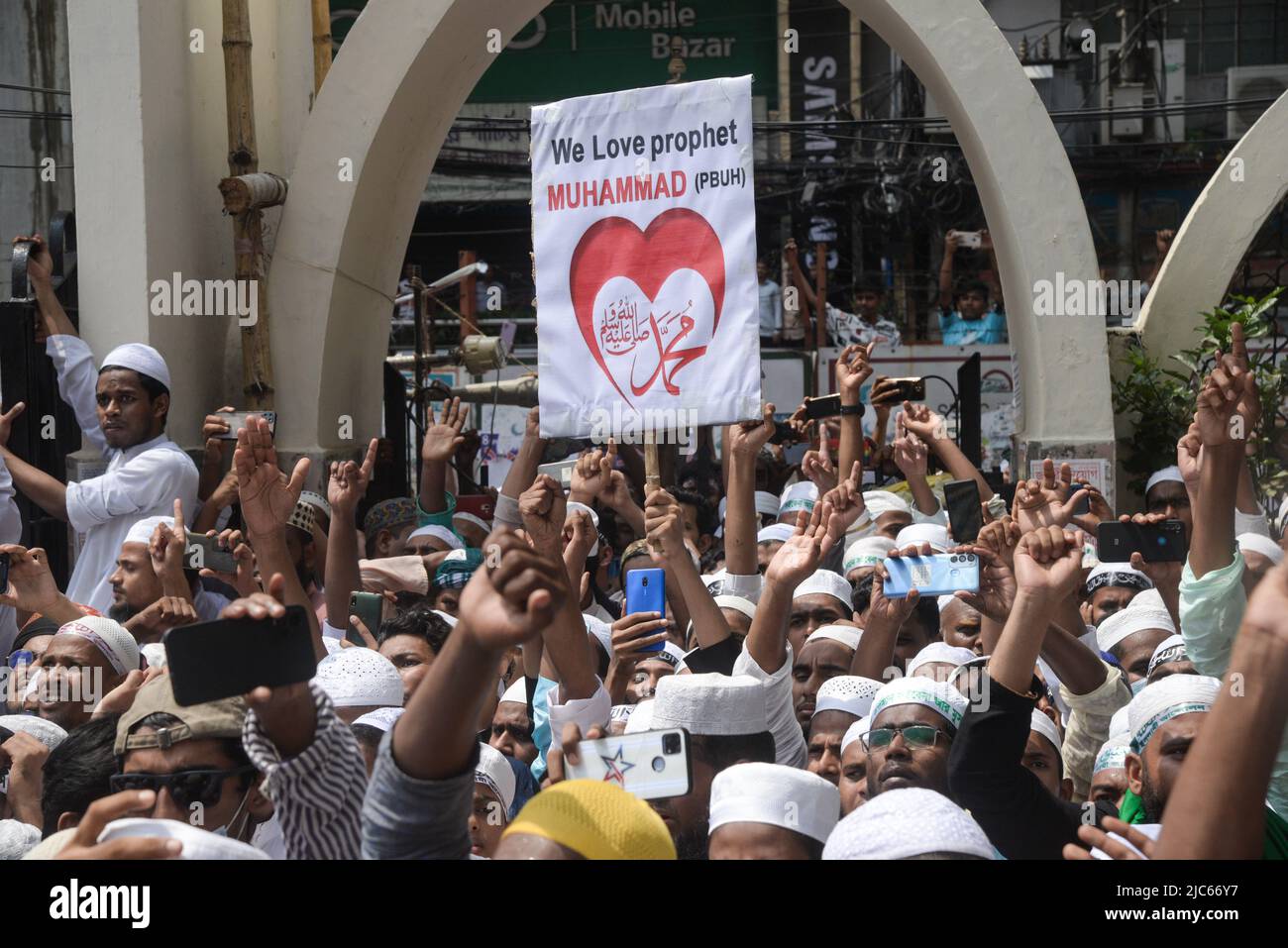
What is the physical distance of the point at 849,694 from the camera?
4.22 metres

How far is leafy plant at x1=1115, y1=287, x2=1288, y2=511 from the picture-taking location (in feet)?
22.9

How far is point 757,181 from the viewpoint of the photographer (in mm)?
18891

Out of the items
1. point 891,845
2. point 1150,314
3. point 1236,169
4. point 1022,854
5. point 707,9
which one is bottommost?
point 1022,854

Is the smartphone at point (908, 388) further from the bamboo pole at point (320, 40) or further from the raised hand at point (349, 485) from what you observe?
the bamboo pole at point (320, 40)

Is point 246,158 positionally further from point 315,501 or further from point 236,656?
point 236,656

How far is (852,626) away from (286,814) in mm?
2800

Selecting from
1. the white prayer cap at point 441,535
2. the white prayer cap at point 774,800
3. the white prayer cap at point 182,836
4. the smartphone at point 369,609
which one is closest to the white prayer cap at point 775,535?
the white prayer cap at point 441,535

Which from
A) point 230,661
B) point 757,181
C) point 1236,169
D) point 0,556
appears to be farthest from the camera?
point 757,181

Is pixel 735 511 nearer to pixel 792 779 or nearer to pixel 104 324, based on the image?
pixel 792 779

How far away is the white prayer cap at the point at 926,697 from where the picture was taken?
3.71 m

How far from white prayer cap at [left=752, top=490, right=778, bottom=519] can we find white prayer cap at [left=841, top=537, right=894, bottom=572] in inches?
60.8

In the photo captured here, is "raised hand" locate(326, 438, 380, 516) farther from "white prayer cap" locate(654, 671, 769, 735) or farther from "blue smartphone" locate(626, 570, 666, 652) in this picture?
"white prayer cap" locate(654, 671, 769, 735)

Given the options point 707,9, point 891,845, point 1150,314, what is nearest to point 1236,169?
point 1150,314

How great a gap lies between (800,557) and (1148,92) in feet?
57.6
